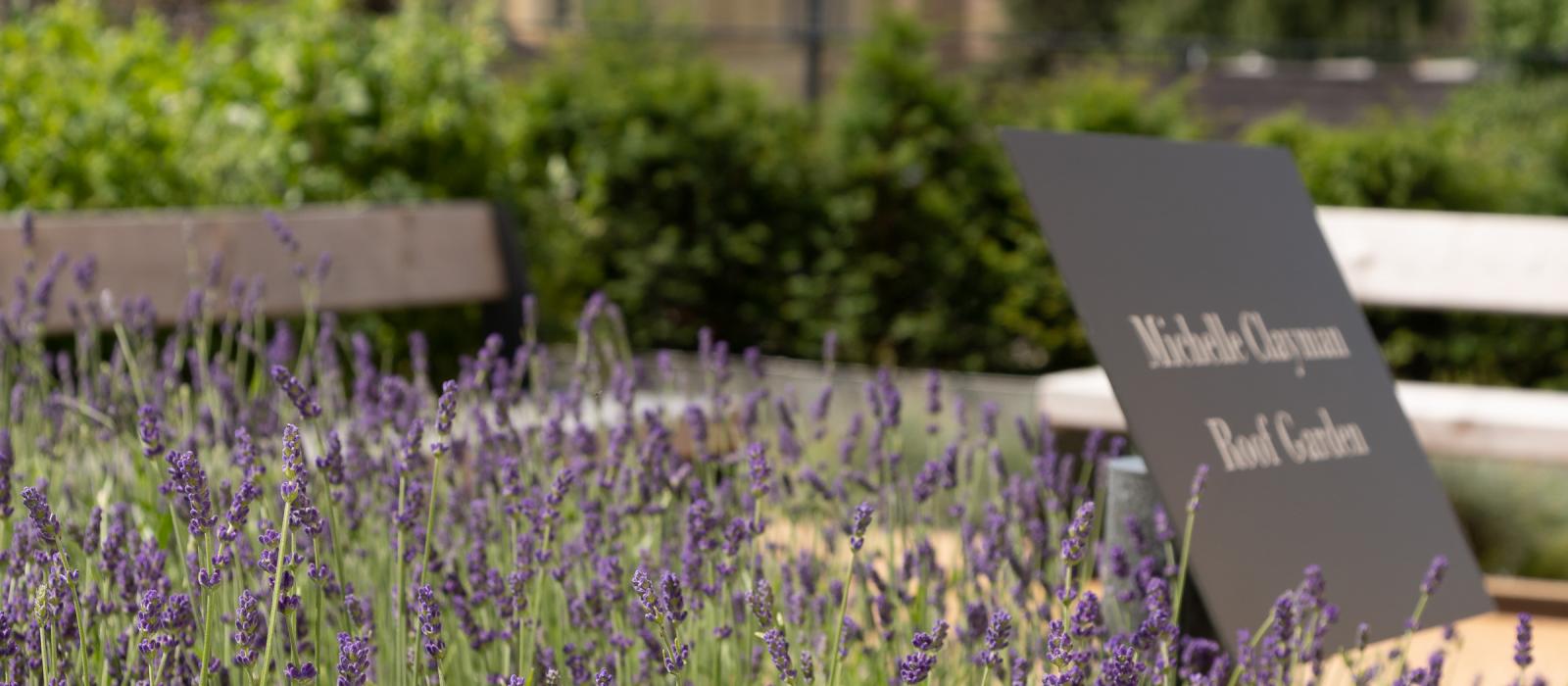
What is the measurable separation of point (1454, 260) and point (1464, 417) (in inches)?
52.0

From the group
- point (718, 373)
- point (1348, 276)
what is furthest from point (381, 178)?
point (718, 373)

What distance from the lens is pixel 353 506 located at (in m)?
2.02

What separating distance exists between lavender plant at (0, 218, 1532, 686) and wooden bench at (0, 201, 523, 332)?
91 cm

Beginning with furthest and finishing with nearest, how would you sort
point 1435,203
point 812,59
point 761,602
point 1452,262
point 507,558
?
point 812,59
point 1435,203
point 1452,262
point 507,558
point 761,602

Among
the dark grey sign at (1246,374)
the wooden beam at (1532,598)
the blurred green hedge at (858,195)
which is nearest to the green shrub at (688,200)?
the blurred green hedge at (858,195)

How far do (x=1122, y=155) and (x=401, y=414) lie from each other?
1034 millimetres

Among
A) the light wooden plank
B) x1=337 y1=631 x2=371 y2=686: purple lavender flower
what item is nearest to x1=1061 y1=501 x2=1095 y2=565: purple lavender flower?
x1=337 y1=631 x2=371 y2=686: purple lavender flower

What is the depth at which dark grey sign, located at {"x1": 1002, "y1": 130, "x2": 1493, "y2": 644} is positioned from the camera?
1.96m

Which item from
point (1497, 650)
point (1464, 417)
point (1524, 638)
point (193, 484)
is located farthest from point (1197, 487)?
point (1464, 417)

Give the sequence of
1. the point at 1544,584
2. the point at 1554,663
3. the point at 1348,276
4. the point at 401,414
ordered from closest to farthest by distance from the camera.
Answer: the point at 401,414 < the point at 1554,663 < the point at 1544,584 < the point at 1348,276

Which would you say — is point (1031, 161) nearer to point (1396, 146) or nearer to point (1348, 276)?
point (1348, 276)

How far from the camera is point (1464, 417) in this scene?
13.4 ft

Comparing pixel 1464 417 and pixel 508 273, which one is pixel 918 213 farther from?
pixel 1464 417

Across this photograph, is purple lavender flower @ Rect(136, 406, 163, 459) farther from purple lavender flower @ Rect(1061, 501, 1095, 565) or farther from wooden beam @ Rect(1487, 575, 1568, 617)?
wooden beam @ Rect(1487, 575, 1568, 617)
